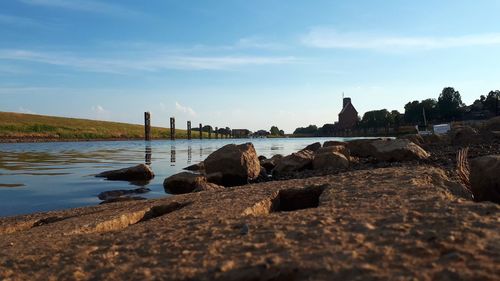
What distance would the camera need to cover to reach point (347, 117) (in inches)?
7608

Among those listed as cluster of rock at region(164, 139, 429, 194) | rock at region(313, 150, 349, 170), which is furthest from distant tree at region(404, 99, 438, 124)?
rock at region(313, 150, 349, 170)

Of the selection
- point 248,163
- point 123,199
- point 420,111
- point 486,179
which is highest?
point 420,111

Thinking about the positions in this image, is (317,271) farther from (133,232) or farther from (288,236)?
(133,232)

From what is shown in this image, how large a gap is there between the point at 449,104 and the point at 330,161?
112 meters

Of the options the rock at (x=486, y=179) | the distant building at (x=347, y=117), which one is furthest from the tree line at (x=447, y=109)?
Result: the rock at (x=486, y=179)

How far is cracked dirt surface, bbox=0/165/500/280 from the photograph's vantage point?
11.8 ft

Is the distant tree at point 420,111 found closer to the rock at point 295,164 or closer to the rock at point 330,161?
the rock at point 295,164

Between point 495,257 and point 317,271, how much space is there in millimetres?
1438

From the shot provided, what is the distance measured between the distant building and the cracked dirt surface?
187m

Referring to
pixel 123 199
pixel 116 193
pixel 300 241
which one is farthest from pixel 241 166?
pixel 300 241

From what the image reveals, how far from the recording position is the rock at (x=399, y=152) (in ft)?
53.4

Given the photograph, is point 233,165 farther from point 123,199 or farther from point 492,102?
point 492,102

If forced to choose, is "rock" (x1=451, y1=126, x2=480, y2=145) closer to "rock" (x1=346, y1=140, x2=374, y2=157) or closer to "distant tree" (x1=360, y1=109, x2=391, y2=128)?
"rock" (x1=346, y1=140, x2=374, y2=157)

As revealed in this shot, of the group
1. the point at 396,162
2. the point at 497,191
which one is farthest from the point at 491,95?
the point at 497,191
